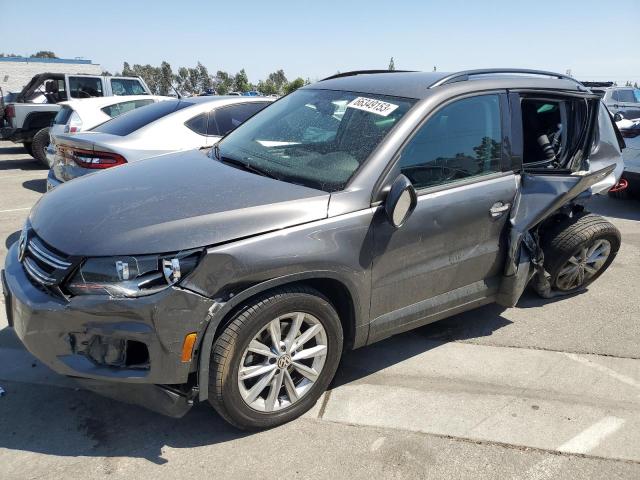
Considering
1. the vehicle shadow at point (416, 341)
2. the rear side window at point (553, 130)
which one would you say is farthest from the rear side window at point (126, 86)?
the vehicle shadow at point (416, 341)

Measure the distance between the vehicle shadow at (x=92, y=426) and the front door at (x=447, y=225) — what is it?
667 mm

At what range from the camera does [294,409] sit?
2.81 meters

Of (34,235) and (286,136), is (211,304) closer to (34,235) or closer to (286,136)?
(34,235)

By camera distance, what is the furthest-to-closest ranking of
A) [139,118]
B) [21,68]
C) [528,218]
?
[21,68] < [139,118] < [528,218]

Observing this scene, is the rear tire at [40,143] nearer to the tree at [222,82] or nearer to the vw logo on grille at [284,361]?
the vw logo on grille at [284,361]

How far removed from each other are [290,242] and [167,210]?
0.62 m

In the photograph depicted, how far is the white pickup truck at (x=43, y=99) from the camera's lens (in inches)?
412

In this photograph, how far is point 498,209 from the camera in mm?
3381

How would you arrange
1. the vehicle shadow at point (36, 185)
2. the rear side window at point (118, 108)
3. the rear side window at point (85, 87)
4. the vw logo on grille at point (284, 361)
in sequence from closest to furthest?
1. the vw logo on grille at point (284, 361)
2. the vehicle shadow at point (36, 185)
3. the rear side window at point (118, 108)
4. the rear side window at point (85, 87)

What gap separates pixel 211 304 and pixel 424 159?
154 cm

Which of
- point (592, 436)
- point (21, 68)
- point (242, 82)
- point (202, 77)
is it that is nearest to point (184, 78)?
point (202, 77)

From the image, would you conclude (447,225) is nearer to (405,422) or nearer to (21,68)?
(405,422)

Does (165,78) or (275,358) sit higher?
(165,78)

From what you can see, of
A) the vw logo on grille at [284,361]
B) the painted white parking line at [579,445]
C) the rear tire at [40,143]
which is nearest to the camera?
the painted white parking line at [579,445]
